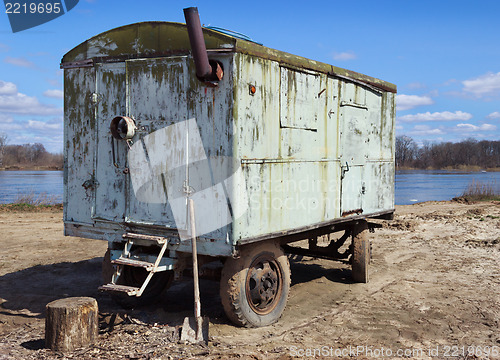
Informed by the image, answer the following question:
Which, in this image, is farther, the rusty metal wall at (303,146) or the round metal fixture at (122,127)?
the round metal fixture at (122,127)

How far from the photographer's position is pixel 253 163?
5359 mm

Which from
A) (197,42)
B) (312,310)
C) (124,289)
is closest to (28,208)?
(124,289)

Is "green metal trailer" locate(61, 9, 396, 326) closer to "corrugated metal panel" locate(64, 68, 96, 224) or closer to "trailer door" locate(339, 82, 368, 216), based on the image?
"corrugated metal panel" locate(64, 68, 96, 224)

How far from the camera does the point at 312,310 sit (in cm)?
652

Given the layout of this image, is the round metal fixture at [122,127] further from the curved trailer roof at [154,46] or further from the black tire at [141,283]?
the black tire at [141,283]

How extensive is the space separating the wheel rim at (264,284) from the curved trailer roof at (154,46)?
2480 millimetres

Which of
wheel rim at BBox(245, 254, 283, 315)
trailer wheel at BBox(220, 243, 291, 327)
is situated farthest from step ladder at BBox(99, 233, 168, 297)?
wheel rim at BBox(245, 254, 283, 315)

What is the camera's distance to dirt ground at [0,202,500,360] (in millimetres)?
5012

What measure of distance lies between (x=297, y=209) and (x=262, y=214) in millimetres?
761

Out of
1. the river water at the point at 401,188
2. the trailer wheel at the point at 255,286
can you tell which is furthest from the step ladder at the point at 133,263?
the river water at the point at 401,188

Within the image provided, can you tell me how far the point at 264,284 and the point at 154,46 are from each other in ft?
10.5

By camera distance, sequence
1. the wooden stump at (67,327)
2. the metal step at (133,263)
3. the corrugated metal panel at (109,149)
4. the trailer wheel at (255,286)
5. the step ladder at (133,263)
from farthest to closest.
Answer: the corrugated metal panel at (109,149) → the trailer wheel at (255,286) → the metal step at (133,263) → the step ladder at (133,263) → the wooden stump at (67,327)

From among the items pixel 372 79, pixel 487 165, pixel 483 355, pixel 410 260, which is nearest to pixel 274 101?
pixel 372 79

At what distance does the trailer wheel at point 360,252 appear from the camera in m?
8.02
